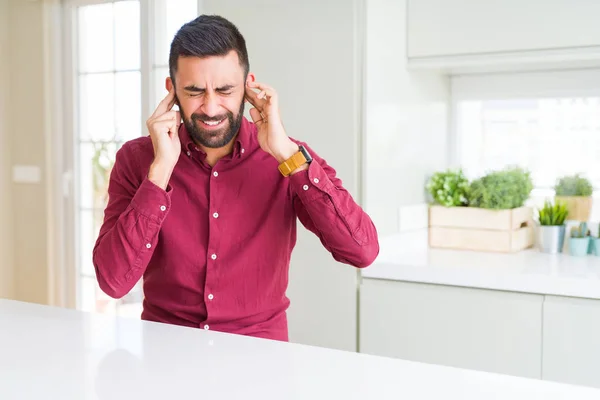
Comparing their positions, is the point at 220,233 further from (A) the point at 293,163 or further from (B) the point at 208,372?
(B) the point at 208,372

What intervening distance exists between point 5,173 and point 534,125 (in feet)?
9.42

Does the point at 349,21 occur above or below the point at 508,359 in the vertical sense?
above

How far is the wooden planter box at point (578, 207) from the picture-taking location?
2.98 metres

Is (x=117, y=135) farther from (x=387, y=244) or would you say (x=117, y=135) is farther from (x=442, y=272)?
(x=442, y=272)

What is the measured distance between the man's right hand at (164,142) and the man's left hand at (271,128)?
20cm

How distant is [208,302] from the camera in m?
1.82

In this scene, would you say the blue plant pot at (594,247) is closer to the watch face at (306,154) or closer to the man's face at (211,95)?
the watch face at (306,154)

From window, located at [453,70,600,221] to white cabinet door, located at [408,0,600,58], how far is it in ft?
1.57

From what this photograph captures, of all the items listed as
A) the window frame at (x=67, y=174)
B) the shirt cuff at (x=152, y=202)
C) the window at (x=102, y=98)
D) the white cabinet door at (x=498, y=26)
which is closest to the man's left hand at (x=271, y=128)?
the shirt cuff at (x=152, y=202)

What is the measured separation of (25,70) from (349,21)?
2291 millimetres

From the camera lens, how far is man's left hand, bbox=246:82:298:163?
1.81 meters

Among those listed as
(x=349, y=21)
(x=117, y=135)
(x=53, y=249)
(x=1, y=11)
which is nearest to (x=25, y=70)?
(x=1, y=11)

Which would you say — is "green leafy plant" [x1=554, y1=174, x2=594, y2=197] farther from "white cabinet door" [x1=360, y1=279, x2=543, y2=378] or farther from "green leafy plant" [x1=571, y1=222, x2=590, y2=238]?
"white cabinet door" [x1=360, y1=279, x2=543, y2=378]

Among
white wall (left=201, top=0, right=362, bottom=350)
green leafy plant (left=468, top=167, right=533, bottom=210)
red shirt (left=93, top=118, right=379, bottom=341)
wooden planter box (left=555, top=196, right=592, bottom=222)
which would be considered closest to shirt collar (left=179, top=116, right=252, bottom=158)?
red shirt (left=93, top=118, right=379, bottom=341)
